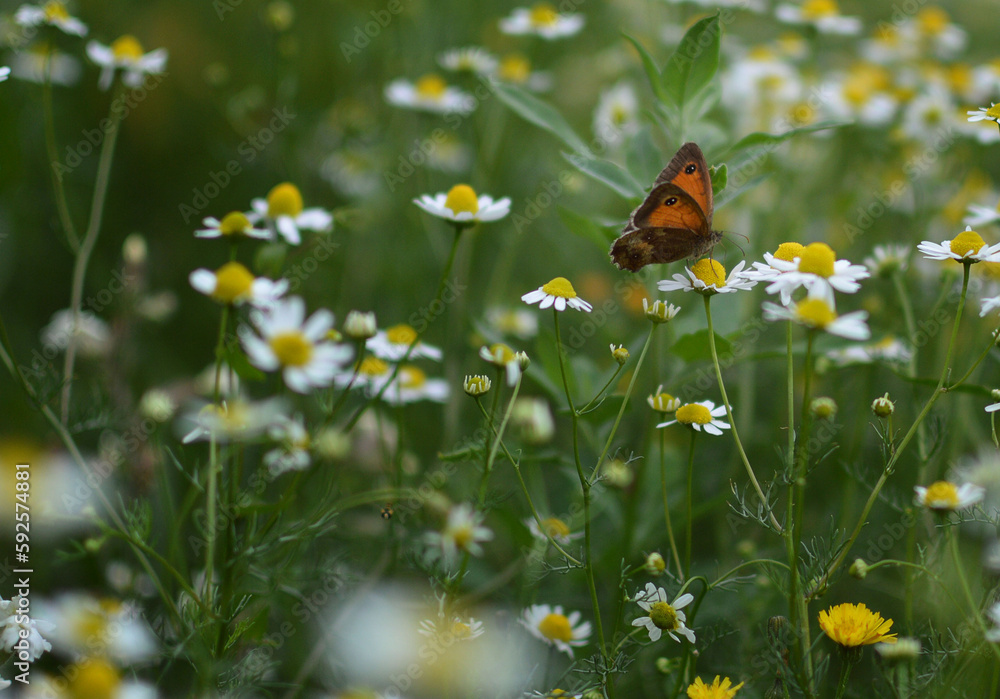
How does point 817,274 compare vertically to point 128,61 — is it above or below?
below

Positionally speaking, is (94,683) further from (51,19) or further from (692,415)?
(51,19)

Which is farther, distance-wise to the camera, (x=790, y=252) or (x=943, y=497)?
(x=790, y=252)

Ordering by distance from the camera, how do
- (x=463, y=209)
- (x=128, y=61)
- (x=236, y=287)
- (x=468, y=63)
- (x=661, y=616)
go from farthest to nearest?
(x=468, y=63) < (x=128, y=61) < (x=463, y=209) < (x=661, y=616) < (x=236, y=287)

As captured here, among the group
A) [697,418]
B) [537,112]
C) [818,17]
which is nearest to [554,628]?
[697,418]

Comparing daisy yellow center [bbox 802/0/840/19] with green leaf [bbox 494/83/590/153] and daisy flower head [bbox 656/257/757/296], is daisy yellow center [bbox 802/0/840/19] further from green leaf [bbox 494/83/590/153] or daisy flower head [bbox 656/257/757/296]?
daisy flower head [bbox 656/257/757/296]

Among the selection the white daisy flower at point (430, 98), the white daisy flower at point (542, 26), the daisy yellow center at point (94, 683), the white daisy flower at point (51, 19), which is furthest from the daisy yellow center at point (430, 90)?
the daisy yellow center at point (94, 683)

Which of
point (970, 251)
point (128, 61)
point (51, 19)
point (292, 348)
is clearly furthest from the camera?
point (128, 61)
